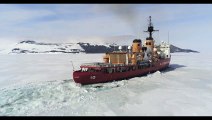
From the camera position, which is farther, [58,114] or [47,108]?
[47,108]

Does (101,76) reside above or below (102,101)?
above

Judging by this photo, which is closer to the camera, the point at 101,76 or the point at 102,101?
the point at 102,101

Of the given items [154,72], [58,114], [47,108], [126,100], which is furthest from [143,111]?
[154,72]

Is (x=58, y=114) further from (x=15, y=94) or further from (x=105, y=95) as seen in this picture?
(x=15, y=94)

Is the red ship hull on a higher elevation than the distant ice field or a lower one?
higher

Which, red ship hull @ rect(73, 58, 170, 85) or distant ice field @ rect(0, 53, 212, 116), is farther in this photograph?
red ship hull @ rect(73, 58, 170, 85)

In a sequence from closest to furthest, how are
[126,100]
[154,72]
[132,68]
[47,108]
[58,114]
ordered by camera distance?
[58,114] → [47,108] → [126,100] → [132,68] → [154,72]

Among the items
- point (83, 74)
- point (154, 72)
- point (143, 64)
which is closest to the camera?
point (83, 74)

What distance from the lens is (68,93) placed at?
22.4 meters

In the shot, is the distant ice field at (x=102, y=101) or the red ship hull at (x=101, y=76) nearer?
the distant ice field at (x=102, y=101)

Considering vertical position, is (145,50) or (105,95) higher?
(145,50)

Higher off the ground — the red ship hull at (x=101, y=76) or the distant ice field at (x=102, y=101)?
the red ship hull at (x=101, y=76)

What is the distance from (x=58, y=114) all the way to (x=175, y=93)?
12149 mm

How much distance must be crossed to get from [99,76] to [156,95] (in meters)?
8.89
